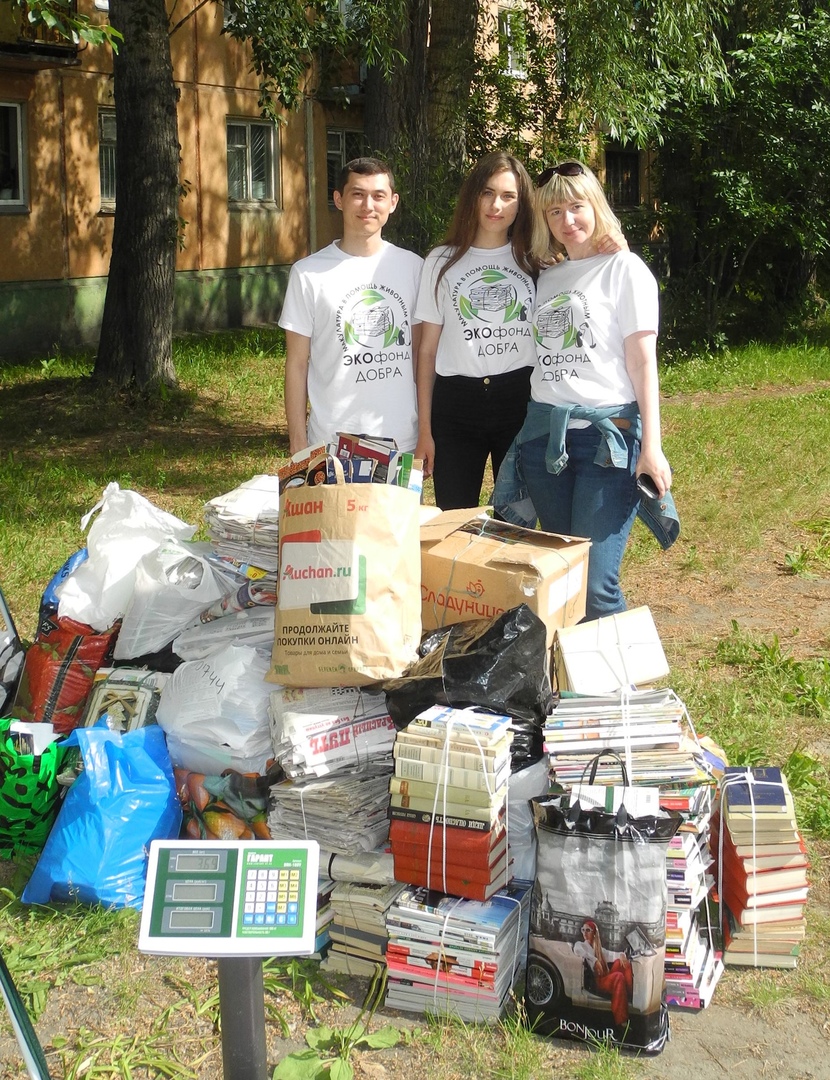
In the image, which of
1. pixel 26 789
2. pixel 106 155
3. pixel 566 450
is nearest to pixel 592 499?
pixel 566 450

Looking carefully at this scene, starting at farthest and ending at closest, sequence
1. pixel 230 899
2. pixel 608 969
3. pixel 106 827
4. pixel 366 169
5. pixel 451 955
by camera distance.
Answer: pixel 366 169, pixel 106 827, pixel 451 955, pixel 608 969, pixel 230 899

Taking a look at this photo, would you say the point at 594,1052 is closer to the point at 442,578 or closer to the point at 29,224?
the point at 442,578

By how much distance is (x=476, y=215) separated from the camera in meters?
3.90

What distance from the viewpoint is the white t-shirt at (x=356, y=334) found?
3904 millimetres

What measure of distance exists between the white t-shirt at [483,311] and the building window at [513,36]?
540 centimetres

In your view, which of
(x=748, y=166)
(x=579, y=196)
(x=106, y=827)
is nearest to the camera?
(x=106, y=827)

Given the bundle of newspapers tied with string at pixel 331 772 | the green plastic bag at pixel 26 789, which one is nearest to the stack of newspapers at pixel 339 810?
the bundle of newspapers tied with string at pixel 331 772

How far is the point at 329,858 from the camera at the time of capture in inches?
123

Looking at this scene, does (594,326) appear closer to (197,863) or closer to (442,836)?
(442,836)

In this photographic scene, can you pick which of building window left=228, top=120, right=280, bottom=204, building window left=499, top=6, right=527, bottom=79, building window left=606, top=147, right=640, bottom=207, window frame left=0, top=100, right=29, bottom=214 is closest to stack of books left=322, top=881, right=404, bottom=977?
building window left=499, top=6, right=527, bottom=79

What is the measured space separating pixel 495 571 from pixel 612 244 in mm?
1145

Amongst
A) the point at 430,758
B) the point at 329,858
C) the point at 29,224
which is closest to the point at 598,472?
the point at 430,758

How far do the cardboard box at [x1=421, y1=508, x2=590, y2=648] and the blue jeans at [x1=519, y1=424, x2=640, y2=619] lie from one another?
0.26 feet

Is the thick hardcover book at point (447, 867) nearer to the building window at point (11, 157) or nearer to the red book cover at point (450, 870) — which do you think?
the red book cover at point (450, 870)
